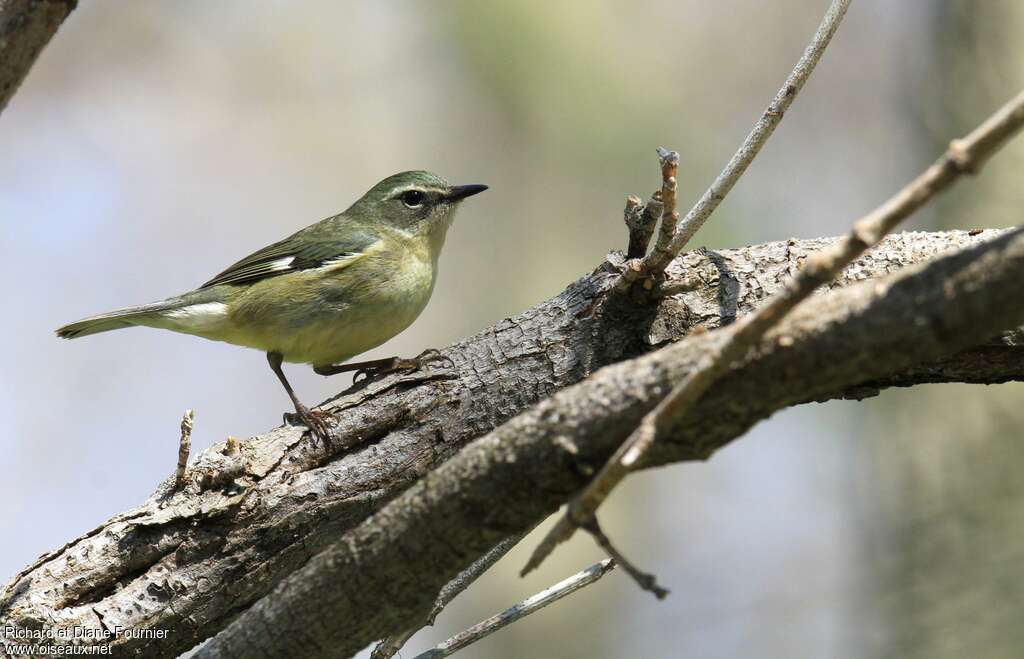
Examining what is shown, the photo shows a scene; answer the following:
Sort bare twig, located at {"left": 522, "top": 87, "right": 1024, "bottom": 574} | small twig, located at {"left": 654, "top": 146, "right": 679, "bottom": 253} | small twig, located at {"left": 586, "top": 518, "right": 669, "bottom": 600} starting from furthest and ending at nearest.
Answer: small twig, located at {"left": 654, "top": 146, "right": 679, "bottom": 253} < small twig, located at {"left": 586, "top": 518, "right": 669, "bottom": 600} < bare twig, located at {"left": 522, "top": 87, "right": 1024, "bottom": 574}

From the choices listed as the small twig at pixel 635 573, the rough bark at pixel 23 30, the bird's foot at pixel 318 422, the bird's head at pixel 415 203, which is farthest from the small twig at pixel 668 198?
the bird's head at pixel 415 203

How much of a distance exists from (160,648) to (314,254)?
10.1ft

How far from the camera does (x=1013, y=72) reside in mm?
8273

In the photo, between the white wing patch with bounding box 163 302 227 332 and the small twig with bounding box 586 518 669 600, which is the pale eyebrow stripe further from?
the small twig with bounding box 586 518 669 600

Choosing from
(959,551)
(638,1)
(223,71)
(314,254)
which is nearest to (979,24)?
(638,1)

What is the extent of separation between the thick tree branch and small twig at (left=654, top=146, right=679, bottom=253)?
1310mm

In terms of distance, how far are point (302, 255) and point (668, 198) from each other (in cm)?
336

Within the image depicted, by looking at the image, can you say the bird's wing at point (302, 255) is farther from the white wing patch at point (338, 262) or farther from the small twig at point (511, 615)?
the small twig at point (511, 615)

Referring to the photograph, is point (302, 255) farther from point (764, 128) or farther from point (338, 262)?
point (764, 128)

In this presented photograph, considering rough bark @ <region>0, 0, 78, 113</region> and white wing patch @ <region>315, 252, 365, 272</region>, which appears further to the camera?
white wing patch @ <region>315, 252, 365, 272</region>

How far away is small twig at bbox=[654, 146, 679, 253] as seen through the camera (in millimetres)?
3215

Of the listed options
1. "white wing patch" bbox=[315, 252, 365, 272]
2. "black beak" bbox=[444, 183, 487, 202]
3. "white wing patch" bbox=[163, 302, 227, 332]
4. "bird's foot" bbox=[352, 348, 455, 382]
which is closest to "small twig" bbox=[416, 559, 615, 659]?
"bird's foot" bbox=[352, 348, 455, 382]

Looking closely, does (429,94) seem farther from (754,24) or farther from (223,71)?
(754,24)

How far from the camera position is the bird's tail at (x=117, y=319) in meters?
5.55
